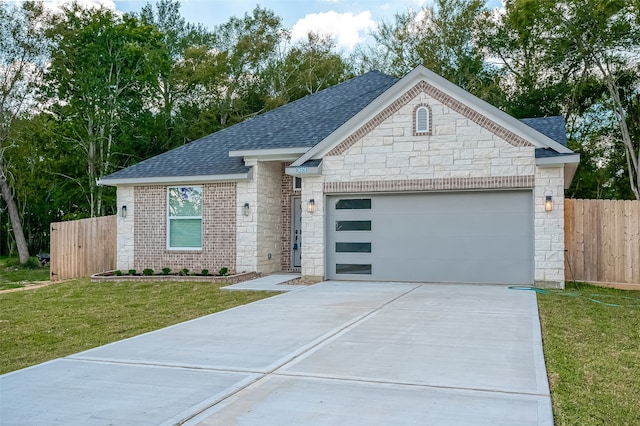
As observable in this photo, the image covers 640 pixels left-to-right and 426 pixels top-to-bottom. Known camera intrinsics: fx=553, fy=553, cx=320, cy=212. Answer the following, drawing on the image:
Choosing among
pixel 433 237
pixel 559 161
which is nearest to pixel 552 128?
pixel 559 161

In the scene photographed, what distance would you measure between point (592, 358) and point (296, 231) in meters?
10.6

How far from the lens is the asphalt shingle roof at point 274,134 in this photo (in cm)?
1480

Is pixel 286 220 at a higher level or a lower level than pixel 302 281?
higher

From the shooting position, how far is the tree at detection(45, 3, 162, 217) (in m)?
25.8

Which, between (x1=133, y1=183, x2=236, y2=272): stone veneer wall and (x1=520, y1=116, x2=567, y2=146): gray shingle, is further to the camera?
(x1=133, y1=183, x2=236, y2=272): stone veneer wall

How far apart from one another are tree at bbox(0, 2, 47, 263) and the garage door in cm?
1821

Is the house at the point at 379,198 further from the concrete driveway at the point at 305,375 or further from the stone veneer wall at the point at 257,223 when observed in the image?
the concrete driveway at the point at 305,375

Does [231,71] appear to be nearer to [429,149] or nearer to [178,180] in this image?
[178,180]

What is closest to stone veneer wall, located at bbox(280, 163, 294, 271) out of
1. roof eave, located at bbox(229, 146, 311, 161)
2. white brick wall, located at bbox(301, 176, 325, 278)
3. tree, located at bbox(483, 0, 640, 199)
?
roof eave, located at bbox(229, 146, 311, 161)

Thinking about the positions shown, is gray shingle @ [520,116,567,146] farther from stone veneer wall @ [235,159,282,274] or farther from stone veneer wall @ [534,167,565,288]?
stone veneer wall @ [235,159,282,274]

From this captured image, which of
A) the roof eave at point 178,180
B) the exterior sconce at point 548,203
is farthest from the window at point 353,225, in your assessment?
the exterior sconce at point 548,203

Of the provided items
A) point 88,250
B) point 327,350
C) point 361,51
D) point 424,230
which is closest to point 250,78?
point 361,51

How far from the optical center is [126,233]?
15.7 meters

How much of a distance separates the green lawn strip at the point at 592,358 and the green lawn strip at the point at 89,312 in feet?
17.3
